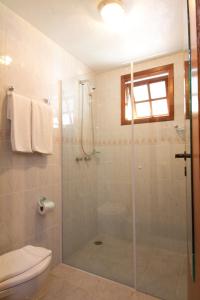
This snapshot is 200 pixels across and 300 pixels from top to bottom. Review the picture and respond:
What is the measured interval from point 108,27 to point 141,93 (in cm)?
93

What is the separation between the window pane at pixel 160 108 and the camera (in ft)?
7.39

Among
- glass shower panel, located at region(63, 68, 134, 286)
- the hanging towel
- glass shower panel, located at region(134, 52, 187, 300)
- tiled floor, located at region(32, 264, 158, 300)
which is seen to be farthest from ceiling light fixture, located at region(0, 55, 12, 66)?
tiled floor, located at region(32, 264, 158, 300)

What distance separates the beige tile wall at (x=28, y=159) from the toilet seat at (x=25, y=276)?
1.44 feet

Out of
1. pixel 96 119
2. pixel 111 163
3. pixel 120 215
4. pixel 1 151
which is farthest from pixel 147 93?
pixel 1 151

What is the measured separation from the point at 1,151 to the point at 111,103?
5.02 feet

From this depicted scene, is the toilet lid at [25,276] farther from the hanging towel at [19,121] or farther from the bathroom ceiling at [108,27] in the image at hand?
the bathroom ceiling at [108,27]

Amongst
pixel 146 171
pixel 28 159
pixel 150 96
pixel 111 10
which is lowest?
pixel 146 171

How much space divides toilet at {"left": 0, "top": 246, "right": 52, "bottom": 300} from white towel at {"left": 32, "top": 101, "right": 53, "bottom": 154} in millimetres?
885

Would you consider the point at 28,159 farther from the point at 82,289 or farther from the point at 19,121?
the point at 82,289

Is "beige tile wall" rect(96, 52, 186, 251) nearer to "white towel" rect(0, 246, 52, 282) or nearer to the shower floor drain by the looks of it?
the shower floor drain

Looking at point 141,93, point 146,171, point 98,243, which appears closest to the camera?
point 146,171

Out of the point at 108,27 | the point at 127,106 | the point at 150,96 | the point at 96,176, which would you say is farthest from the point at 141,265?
the point at 108,27

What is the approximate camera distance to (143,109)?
7.90 feet

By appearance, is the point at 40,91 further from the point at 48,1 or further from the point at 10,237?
the point at 10,237
